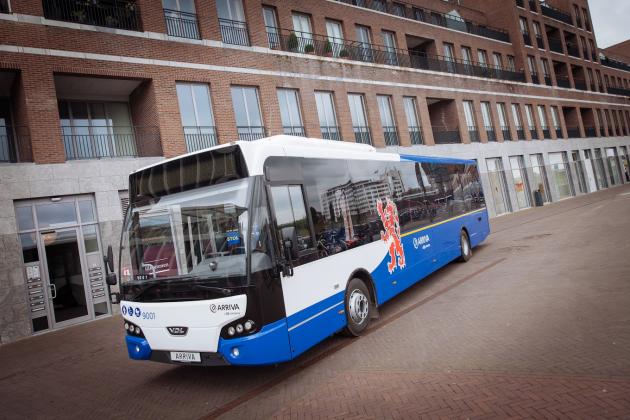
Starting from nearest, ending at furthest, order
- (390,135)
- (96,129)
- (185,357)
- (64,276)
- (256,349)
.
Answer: (256,349) → (185,357) → (64,276) → (96,129) → (390,135)

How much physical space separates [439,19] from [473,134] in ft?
26.9

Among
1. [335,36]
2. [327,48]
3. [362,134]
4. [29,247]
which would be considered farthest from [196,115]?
[335,36]

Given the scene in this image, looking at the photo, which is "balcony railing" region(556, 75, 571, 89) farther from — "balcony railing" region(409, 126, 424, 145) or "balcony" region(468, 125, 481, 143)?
"balcony railing" region(409, 126, 424, 145)

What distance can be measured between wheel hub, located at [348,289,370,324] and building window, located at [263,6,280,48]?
48.1 feet

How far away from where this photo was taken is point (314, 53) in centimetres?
1916

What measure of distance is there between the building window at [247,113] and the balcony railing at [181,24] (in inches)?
98.3

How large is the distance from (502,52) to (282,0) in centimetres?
2050

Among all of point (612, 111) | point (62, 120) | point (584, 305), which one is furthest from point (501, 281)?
point (612, 111)

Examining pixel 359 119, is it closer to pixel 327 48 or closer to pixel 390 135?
pixel 390 135

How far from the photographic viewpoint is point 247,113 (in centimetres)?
1638

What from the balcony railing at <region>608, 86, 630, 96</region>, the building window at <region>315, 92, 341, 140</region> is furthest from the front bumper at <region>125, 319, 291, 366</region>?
the balcony railing at <region>608, 86, 630, 96</region>

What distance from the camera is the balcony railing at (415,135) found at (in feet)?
75.4

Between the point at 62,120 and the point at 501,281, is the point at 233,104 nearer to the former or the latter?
the point at 62,120

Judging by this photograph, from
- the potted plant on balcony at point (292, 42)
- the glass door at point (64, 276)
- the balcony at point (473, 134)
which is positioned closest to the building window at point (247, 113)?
the potted plant on balcony at point (292, 42)
